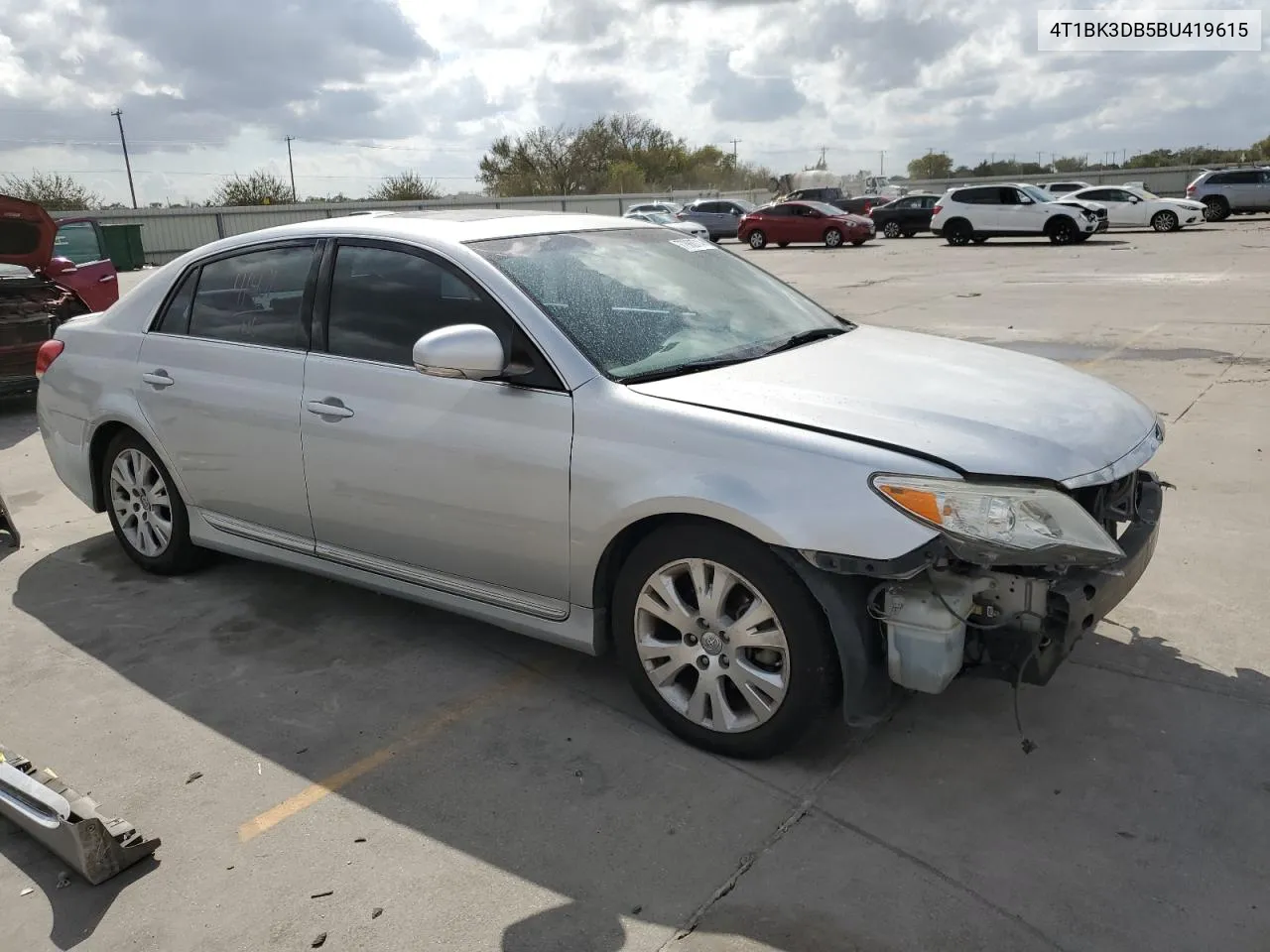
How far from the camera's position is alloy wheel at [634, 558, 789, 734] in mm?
3088

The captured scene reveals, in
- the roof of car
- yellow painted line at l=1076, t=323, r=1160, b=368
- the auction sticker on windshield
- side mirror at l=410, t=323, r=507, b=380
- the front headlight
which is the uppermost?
the roof of car

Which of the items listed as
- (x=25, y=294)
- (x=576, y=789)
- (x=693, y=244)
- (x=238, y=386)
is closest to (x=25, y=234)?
(x=25, y=294)

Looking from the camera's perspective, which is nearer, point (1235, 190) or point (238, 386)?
point (238, 386)

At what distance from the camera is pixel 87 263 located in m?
12.0

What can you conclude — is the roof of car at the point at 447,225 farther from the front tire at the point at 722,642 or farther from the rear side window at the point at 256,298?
the front tire at the point at 722,642

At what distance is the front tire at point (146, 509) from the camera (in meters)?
4.83

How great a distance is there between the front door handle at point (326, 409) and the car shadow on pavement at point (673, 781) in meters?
0.96

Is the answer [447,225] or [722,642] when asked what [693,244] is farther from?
[722,642]

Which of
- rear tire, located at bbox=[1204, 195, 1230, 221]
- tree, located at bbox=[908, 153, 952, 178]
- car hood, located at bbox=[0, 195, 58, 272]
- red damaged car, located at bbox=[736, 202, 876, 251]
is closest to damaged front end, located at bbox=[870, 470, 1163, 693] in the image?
car hood, located at bbox=[0, 195, 58, 272]

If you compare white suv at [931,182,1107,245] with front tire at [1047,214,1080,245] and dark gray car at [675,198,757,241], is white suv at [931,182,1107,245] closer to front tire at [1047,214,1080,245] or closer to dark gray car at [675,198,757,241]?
front tire at [1047,214,1080,245]

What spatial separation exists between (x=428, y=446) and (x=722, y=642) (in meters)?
1.27

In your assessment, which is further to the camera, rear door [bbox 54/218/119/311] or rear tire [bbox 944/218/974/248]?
rear tire [bbox 944/218/974/248]

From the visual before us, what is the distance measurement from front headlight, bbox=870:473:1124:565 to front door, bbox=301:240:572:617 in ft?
3.65

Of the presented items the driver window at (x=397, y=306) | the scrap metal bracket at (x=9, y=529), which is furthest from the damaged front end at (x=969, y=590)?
the scrap metal bracket at (x=9, y=529)
